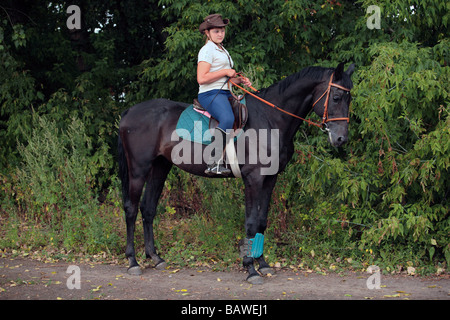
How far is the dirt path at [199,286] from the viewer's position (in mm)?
5734

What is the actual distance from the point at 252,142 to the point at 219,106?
0.62 metres

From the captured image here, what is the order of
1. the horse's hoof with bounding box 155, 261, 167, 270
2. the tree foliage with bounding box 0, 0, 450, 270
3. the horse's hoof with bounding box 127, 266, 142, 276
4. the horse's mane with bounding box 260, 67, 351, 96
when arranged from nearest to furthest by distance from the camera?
the horse's mane with bounding box 260, 67, 351, 96 < the tree foliage with bounding box 0, 0, 450, 270 < the horse's hoof with bounding box 127, 266, 142, 276 < the horse's hoof with bounding box 155, 261, 167, 270

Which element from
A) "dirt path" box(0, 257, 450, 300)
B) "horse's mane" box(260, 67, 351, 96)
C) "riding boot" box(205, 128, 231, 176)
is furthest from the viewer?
"riding boot" box(205, 128, 231, 176)

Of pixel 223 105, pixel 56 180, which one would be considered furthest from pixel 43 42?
pixel 223 105

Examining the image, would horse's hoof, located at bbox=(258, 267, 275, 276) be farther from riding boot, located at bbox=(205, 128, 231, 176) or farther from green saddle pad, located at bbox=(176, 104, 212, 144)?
green saddle pad, located at bbox=(176, 104, 212, 144)

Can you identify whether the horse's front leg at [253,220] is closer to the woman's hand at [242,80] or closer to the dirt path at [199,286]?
the dirt path at [199,286]

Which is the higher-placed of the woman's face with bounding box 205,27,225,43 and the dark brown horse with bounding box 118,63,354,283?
the woman's face with bounding box 205,27,225,43

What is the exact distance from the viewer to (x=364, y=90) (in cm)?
705

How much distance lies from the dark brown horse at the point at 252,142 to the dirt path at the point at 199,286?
A: 30 cm

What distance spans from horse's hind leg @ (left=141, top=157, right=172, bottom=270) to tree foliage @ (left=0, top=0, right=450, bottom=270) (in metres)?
A: 1.21

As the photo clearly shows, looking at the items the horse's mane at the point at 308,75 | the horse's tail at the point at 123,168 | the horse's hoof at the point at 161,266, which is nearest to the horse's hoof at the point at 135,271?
the horse's hoof at the point at 161,266

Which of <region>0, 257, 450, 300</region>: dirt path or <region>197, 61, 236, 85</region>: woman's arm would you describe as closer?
<region>0, 257, 450, 300</region>: dirt path

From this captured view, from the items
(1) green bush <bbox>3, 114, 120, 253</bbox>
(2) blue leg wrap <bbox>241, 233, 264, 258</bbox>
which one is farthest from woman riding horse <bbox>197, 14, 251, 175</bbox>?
(1) green bush <bbox>3, 114, 120, 253</bbox>

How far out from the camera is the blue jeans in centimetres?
626
